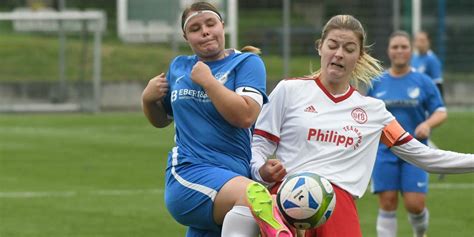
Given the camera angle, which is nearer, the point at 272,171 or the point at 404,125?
the point at 272,171

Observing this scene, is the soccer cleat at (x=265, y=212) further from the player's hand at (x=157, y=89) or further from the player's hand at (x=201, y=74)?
the player's hand at (x=157, y=89)

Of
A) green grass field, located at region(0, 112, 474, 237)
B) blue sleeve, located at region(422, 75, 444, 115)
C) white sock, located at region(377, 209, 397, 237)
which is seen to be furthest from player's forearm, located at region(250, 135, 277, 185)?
green grass field, located at region(0, 112, 474, 237)

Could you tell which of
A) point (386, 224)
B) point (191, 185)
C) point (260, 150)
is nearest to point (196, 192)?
point (191, 185)

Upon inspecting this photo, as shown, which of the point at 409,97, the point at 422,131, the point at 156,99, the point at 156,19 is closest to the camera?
the point at 156,99

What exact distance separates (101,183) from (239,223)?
34.1 feet

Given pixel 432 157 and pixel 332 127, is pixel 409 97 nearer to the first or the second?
pixel 432 157

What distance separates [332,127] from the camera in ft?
21.6

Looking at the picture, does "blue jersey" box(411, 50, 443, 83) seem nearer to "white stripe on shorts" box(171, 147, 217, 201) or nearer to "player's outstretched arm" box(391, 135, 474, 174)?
"player's outstretched arm" box(391, 135, 474, 174)

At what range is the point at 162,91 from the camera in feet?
22.3

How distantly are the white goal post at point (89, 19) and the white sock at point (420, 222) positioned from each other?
17816 millimetres

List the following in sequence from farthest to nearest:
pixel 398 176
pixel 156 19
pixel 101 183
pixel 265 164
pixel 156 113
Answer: pixel 156 19
pixel 101 183
pixel 398 176
pixel 156 113
pixel 265 164

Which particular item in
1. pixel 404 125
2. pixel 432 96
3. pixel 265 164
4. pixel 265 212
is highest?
pixel 265 164

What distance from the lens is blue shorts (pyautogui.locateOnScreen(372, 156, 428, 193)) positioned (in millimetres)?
11297

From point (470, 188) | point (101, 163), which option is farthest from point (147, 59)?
point (470, 188)
